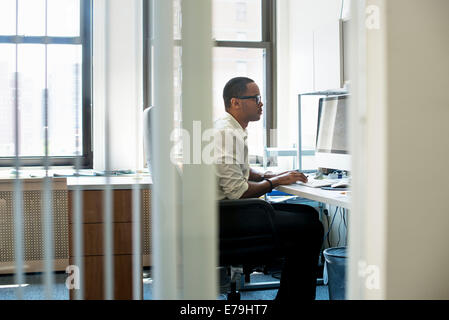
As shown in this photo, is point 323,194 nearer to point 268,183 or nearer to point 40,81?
point 268,183

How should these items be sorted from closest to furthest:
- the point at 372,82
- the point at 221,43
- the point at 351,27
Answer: the point at 351,27 → the point at 372,82 → the point at 221,43

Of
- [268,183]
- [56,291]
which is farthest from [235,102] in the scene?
[56,291]

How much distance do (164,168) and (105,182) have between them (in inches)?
7.3

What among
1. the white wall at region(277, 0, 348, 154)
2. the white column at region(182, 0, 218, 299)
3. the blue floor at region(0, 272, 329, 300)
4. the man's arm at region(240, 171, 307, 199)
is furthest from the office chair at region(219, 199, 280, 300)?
the white wall at region(277, 0, 348, 154)

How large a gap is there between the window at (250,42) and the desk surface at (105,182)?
2705 mm

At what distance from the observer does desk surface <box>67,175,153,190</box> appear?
1.45 metres

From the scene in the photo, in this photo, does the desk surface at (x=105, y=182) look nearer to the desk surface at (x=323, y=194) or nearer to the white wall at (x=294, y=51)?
the desk surface at (x=323, y=194)

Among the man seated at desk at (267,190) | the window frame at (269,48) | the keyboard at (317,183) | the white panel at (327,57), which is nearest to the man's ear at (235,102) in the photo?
the man seated at desk at (267,190)

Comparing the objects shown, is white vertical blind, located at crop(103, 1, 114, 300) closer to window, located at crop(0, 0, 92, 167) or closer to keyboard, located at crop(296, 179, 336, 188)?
window, located at crop(0, 0, 92, 167)

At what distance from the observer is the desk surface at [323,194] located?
2141 mm
